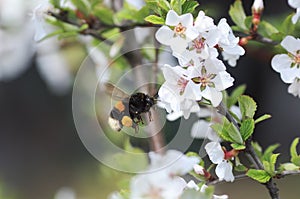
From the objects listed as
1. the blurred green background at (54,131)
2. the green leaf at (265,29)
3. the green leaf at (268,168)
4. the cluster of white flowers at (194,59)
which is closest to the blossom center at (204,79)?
the cluster of white flowers at (194,59)

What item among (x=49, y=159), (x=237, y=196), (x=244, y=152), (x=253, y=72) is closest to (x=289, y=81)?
(x=244, y=152)

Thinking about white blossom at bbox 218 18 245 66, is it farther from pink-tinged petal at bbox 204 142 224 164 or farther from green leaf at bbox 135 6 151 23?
green leaf at bbox 135 6 151 23

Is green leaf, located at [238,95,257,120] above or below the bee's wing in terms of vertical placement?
above

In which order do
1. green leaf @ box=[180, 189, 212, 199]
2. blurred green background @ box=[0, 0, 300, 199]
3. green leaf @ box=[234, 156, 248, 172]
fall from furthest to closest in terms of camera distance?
blurred green background @ box=[0, 0, 300, 199]
green leaf @ box=[234, 156, 248, 172]
green leaf @ box=[180, 189, 212, 199]

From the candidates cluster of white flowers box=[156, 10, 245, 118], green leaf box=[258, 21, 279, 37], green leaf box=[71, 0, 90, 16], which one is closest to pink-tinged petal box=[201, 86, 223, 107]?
cluster of white flowers box=[156, 10, 245, 118]

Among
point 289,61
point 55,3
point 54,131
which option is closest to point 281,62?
point 289,61

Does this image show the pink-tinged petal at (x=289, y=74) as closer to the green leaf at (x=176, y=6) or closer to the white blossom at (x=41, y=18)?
the green leaf at (x=176, y=6)

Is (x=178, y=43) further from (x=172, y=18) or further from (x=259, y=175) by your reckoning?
(x=259, y=175)
